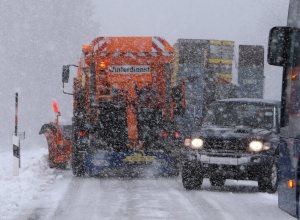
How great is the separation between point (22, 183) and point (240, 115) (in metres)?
4.39

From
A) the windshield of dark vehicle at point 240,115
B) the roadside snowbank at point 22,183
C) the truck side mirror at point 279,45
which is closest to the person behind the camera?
the truck side mirror at point 279,45

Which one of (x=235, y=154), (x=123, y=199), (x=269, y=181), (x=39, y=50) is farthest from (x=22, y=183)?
(x=39, y=50)

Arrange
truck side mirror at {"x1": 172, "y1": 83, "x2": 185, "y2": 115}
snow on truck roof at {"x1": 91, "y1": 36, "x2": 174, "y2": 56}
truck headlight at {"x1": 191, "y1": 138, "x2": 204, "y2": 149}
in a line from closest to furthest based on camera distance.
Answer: truck headlight at {"x1": 191, "y1": 138, "x2": 204, "y2": 149}, truck side mirror at {"x1": 172, "y1": 83, "x2": 185, "y2": 115}, snow on truck roof at {"x1": 91, "y1": 36, "x2": 174, "y2": 56}

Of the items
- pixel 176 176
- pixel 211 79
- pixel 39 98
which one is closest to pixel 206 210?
pixel 176 176

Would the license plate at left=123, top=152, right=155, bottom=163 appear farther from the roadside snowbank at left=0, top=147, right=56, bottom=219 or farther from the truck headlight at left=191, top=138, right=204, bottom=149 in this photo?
the truck headlight at left=191, top=138, right=204, bottom=149

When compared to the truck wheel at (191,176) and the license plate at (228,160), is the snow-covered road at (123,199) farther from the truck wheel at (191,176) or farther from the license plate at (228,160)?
the license plate at (228,160)

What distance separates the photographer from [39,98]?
62188 millimetres

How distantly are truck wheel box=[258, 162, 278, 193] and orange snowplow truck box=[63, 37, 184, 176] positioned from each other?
12.3 ft

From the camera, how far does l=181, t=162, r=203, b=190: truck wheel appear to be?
47.7ft

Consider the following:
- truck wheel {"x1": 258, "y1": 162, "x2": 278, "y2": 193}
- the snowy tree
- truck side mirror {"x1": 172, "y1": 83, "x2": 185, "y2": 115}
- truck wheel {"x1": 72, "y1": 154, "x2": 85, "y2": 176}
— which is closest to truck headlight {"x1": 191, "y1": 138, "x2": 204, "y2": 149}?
truck wheel {"x1": 258, "y1": 162, "x2": 278, "y2": 193}

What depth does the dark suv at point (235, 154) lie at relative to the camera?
14.1 meters

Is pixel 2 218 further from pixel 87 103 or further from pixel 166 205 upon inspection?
pixel 87 103

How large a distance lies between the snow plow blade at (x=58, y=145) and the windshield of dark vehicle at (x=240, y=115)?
511 centimetres

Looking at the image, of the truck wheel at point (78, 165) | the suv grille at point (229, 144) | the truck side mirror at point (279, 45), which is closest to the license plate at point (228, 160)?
the suv grille at point (229, 144)
